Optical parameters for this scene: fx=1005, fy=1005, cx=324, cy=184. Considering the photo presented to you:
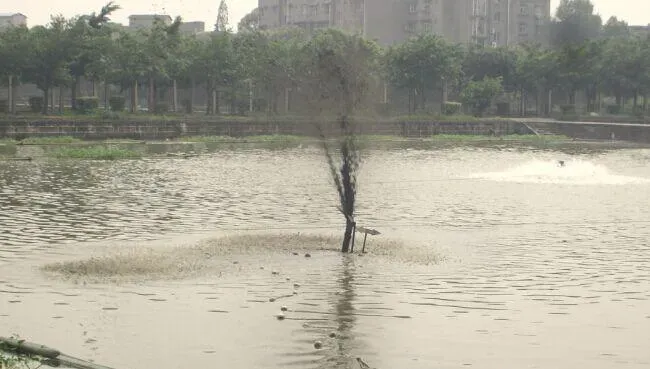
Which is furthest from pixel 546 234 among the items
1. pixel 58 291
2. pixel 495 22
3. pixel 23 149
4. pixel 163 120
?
pixel 495 22

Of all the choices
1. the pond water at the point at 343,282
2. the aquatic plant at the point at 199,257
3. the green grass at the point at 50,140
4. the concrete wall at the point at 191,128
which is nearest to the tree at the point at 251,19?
the concrete wall at the point at 191,128

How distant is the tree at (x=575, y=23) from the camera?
117 m

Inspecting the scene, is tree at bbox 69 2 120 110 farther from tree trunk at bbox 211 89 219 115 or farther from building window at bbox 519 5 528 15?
building window at bbox 519 5 528 15

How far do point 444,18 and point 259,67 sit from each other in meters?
53.6

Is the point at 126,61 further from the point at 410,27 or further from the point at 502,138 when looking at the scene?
the point at 410,27

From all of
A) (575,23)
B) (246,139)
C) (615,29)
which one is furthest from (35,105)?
(615,29)

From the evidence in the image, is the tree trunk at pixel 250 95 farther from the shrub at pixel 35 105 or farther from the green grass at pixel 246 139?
the shrub at pixel 35 105

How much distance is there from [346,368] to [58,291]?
20.6 feet

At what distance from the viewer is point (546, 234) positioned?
82.6 ft

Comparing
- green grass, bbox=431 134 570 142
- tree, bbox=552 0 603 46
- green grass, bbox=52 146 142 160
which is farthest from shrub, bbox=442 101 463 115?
green grass, bbox=52 146 142 160

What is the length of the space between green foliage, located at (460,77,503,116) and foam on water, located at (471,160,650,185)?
121 feet

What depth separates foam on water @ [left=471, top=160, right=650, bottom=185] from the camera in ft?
135

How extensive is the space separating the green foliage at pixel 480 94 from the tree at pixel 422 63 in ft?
6.52

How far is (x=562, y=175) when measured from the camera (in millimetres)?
43750
